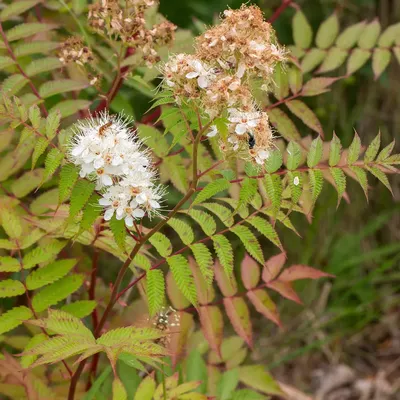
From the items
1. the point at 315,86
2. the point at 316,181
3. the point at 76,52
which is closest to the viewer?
the point at 316,181

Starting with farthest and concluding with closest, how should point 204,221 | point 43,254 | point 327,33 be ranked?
point 327,33, point 43,254, point 204,221

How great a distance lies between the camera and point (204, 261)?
3.78ft

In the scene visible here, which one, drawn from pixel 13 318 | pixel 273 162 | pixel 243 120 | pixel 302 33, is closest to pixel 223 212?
pixel 273 162

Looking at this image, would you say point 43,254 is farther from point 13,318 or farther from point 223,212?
point 223,212

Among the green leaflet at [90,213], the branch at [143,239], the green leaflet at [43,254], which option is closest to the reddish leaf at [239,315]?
the branch at [143,239]

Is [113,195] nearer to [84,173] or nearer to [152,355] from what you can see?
[84,173]

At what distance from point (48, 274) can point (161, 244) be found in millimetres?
293

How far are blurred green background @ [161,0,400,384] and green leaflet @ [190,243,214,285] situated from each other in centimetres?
160

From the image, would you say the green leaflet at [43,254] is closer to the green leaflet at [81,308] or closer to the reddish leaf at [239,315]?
the green leaflet at [81,308]

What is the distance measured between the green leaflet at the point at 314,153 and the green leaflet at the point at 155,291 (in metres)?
0.34

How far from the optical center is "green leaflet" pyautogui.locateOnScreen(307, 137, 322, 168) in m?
1.18

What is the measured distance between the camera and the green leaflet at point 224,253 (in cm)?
113

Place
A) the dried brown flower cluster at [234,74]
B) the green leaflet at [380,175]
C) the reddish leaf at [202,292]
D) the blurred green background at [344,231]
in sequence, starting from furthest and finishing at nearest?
the blurred green background at [344,231]
the reddish leaf at [202,292]
the green leaflet at [380,175]
the dried brown flower cluster at [234,74]

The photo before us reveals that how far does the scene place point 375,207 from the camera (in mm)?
3252
